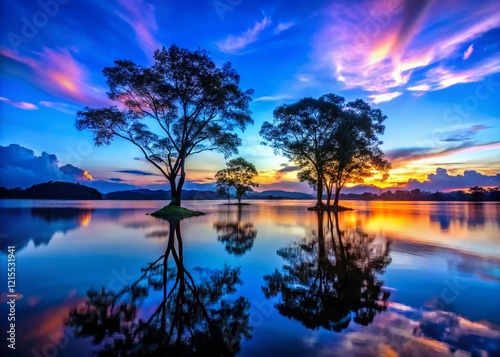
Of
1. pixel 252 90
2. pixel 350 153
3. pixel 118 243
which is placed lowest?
pixel 118 243

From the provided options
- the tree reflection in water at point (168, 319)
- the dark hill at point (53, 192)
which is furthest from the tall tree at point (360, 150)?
the dark hill at point (53, 192)

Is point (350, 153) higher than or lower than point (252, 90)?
lower

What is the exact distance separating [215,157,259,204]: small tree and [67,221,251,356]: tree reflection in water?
7604cm

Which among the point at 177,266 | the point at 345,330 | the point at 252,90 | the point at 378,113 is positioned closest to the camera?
the point at 345,330

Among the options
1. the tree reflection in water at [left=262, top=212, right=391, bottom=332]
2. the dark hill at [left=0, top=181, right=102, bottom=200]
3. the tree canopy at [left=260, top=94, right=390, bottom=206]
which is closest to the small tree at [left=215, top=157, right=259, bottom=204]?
the tree canopy at [left=260, top=94, right=390, bottom=206]

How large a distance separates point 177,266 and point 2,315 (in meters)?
4.48

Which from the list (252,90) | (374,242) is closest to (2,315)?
(374,242)

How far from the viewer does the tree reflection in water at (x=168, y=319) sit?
4027 mm

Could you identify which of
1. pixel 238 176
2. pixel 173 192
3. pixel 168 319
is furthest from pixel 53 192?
pixel 168 319

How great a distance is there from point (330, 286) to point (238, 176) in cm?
7722

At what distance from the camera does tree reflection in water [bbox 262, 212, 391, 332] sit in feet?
16.8

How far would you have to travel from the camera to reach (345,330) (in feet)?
14.8

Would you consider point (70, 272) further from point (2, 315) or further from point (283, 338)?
point (283, 338)

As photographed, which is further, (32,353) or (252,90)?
(252,90)
